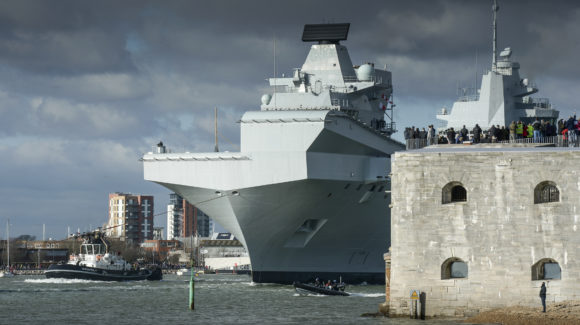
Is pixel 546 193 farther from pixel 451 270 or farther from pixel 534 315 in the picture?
pixel 534 315

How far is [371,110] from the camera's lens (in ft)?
219

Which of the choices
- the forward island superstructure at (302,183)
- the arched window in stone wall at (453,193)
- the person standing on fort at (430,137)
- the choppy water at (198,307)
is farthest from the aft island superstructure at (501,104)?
the arched window in stone wall at (453,193)

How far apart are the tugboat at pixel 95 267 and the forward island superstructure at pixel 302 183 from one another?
23.8 meters

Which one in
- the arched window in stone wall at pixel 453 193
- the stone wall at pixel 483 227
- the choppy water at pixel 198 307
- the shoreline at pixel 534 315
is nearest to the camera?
the shoreline at pixel 534 315

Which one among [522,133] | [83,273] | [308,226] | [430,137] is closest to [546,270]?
[522,133]

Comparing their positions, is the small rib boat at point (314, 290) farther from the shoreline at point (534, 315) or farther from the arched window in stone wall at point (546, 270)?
the shoreline at point (534, 315)

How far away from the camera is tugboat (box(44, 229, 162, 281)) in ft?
266

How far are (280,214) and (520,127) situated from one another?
17897 mm

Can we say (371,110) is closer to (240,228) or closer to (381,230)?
(381,230)

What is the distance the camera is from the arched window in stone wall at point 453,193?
3509cm

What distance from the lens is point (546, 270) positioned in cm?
3500

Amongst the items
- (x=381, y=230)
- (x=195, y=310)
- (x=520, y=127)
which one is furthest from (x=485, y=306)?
(x=381, y=230)

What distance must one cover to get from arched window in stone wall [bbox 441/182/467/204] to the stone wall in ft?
0.58

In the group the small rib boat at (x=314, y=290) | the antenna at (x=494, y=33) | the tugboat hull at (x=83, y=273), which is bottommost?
the small rib boat at (x=314, y=290)
